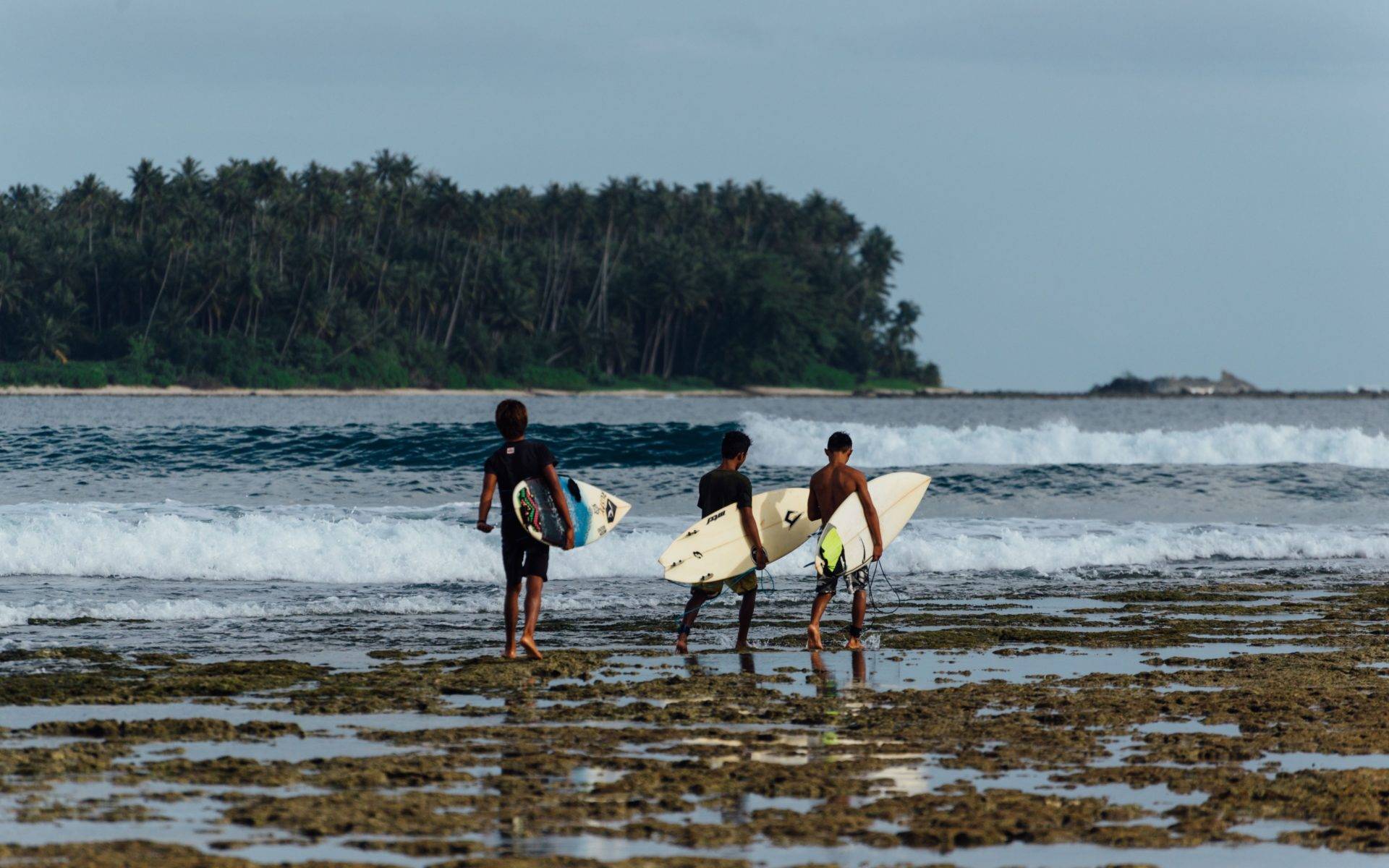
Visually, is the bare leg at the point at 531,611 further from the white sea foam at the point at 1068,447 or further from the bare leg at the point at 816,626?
the white sea foam at the point at 1068,447

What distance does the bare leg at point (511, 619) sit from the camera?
34.6 feet

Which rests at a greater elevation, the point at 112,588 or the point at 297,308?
the point at 297,308

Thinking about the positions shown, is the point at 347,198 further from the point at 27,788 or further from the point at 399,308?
the point at 27,788

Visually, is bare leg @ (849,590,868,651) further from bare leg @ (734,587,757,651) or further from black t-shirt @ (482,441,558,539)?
black t-shirt @ (482,441,558,539)

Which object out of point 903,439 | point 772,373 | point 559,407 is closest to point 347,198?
point 772,373

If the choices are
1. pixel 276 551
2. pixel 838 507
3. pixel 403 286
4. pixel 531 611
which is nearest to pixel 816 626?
pixel 838 507

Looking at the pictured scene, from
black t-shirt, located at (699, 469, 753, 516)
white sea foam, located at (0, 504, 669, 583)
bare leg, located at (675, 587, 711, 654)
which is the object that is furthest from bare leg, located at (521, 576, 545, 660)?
white sea foam, located at (0, 504, 669, 583)

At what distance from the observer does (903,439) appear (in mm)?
40250

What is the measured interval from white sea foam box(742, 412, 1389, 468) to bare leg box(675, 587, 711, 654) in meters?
27.3

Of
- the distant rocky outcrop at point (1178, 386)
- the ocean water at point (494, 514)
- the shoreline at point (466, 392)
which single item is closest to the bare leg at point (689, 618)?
the ocean water at point (494, 514)

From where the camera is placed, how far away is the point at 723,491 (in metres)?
11.1

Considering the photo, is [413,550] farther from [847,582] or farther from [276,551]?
[847,582]

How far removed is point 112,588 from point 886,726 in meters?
10.0

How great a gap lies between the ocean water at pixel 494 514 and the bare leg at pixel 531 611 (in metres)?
1.16
